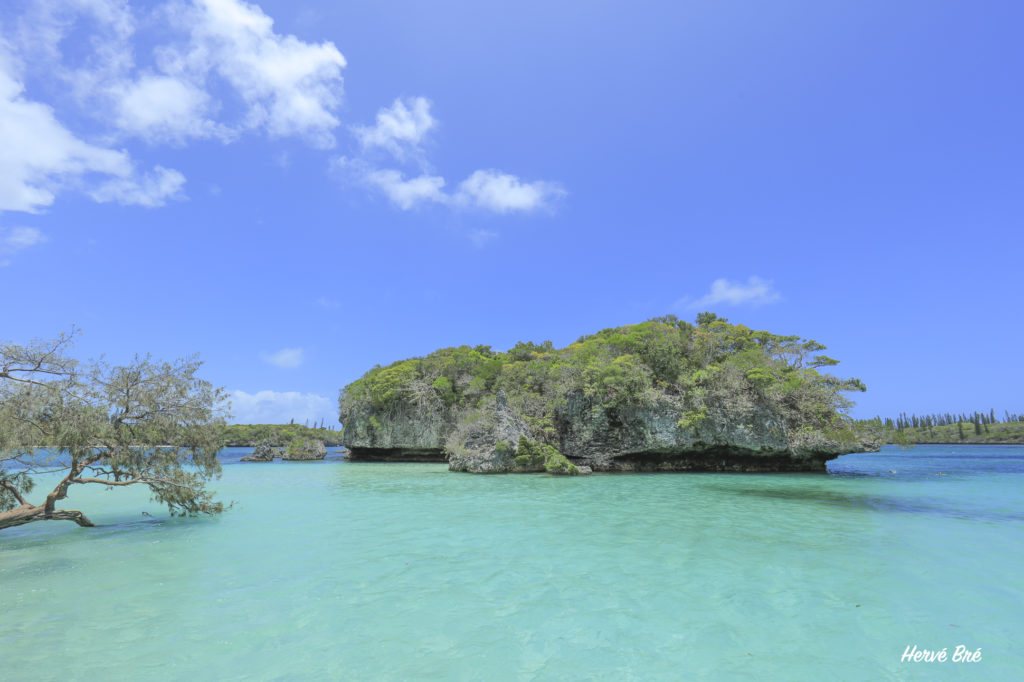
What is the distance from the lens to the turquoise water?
4.03 meters

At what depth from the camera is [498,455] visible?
24.7 m


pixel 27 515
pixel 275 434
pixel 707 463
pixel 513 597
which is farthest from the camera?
pixel 275 434

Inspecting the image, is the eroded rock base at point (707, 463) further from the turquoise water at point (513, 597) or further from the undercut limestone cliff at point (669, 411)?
the turquoise water at point (513, 597)

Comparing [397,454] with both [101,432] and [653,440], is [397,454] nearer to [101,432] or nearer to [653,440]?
[653,440]

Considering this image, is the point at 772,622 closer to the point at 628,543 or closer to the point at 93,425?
the point at 628,543

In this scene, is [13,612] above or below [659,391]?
below

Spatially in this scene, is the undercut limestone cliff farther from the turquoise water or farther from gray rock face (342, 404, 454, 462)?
the turquoise water

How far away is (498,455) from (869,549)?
18.4 metres

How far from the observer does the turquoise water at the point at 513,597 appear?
403 cm

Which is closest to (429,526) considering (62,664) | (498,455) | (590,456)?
(62,664)

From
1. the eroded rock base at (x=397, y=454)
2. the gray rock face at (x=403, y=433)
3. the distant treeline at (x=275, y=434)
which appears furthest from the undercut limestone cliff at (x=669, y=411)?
the distant treeline at (x=275, y=434)

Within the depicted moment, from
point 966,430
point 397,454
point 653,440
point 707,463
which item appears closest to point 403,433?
point 397,454

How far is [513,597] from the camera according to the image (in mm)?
5602

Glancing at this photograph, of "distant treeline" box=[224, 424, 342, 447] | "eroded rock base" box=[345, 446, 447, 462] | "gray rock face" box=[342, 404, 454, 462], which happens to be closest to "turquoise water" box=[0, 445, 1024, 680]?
"gray rock face" box=[342, 404, 454, 462]
